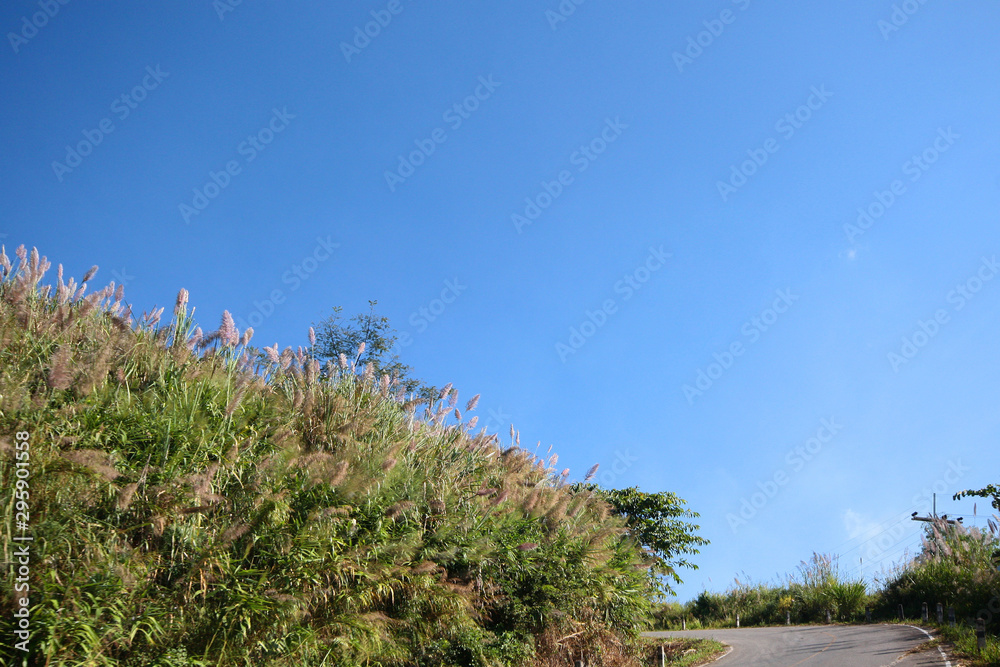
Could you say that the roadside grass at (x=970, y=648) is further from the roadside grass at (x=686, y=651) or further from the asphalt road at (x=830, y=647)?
the roadside grass at (x=686, y=651)

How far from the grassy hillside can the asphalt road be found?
424 cm

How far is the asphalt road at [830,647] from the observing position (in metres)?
10.9

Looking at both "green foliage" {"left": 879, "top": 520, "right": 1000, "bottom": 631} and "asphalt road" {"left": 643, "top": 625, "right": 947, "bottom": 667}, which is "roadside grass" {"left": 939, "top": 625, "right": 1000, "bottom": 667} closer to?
"asphalt road" {"left": 643, "top": 625, "right": 947, "bottom": 667}

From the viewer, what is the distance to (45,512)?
15.8 feet

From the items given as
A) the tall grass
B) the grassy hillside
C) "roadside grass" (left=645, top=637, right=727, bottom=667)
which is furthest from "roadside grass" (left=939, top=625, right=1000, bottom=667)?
the grassy hillside

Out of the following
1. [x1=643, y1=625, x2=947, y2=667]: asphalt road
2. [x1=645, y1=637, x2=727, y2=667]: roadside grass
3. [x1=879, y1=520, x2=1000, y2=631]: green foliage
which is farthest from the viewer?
[x1=879, y1=520, x2=1000, y2=631]: green foliage

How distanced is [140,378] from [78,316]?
4.19ft

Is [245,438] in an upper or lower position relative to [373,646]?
upper

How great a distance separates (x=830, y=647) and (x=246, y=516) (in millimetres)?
12289

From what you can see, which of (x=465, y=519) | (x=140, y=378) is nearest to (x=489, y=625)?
(x=465, y=519)

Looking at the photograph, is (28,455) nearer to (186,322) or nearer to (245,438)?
(245,438)

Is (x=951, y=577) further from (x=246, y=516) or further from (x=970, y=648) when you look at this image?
(x=246, y=516)

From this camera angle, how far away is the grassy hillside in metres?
4.82

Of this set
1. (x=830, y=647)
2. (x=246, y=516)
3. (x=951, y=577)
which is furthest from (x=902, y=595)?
(x=246, y=516)
